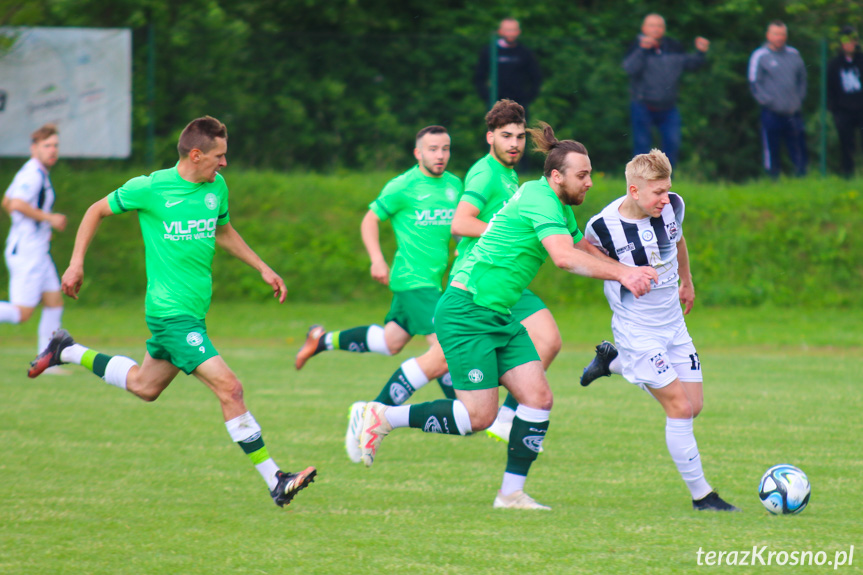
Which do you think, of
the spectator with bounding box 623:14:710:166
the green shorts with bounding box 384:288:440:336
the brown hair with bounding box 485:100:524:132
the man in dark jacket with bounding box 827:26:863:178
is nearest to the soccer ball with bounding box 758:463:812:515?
the brown hair with bounding box 485:100:524:132

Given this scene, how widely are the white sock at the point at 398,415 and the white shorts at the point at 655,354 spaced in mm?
1209

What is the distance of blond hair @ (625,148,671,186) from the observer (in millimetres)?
5242

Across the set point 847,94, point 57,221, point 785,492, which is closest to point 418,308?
point 785,492

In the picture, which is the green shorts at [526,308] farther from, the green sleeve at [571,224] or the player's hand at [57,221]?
the player's hand at [57,221]

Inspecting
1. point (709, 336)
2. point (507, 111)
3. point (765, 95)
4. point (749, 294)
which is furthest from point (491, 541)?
point (765, 95)

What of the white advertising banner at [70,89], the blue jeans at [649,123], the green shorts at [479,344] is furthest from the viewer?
the white advertising banner at [70,89]

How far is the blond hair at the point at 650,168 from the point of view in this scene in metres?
5.24

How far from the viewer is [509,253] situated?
5.56 m

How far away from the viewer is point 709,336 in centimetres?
1322

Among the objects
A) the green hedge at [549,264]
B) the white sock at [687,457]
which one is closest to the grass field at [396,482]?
the white sock at [687,457]

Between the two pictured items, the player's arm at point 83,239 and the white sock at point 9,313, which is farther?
the white sock at point 9,313

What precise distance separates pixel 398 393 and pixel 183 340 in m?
1.79

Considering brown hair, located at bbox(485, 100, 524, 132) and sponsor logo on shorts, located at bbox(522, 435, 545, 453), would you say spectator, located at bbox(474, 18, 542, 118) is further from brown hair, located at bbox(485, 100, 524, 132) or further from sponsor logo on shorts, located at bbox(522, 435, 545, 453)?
sponsor logo on shorts, located at bbox(522, 435, 545, 453)

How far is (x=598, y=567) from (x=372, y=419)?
6.76 ft
